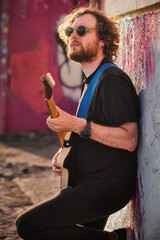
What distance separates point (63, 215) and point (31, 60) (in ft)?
29.3

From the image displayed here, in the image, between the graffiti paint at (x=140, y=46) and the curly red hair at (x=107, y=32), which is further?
the curly red hair at (x=107, y=32)

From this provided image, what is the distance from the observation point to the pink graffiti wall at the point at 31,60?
1077 cm

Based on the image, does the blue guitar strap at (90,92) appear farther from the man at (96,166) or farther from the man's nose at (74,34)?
the man's nose at (74,34)

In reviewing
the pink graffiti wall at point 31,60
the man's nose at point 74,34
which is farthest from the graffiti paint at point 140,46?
the pink graffiti wall at point 31,60

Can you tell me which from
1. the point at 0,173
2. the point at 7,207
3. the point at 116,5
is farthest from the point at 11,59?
the point at 116,5

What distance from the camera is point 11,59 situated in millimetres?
10859

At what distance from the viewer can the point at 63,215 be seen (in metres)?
2.46

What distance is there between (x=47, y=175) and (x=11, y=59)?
5323 millimetres

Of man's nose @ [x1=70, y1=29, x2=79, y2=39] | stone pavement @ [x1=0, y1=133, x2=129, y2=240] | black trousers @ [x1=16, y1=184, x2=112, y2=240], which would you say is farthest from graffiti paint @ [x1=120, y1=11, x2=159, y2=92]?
stone pavement @ [x1=0, y1=133, x2=129, y2=240]

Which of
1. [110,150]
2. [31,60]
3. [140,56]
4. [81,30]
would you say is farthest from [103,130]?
[31,60]

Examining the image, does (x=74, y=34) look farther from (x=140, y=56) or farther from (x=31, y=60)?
(x=31, y=60)

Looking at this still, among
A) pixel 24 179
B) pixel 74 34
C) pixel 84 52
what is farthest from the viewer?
pixel 24 179

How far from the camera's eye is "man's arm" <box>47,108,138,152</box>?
2434mm

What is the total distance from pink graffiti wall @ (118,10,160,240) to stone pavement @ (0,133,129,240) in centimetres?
38
